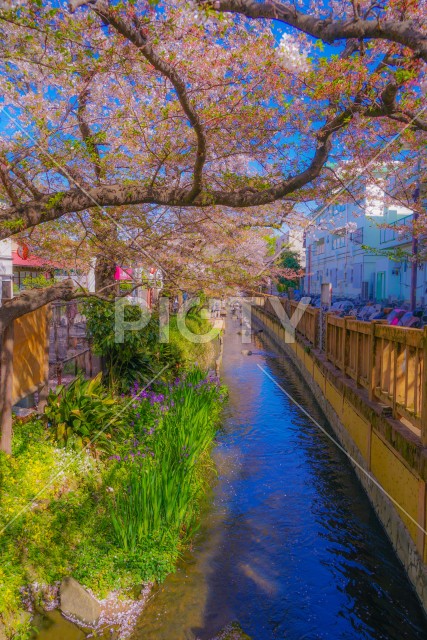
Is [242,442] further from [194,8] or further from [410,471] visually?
[194,8]

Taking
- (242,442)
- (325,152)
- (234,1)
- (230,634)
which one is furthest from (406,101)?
(242,442)

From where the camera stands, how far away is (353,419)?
8.07 metres

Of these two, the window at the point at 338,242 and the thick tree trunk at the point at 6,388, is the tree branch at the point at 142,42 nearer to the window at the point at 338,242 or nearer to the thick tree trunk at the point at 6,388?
the thick tree trunk at the point at 6,388

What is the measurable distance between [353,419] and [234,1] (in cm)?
609

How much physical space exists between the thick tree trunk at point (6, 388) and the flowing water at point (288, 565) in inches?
91.1

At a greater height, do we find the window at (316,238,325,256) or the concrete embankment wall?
the window at (316,238,325,256)

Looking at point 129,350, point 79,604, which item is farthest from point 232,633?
point 129,350

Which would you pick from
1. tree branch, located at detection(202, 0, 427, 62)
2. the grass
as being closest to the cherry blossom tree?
tree branch, located at detection(202, 0, 427, 62)

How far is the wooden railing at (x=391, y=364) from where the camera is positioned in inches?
190

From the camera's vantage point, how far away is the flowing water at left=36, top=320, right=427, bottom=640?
15.1ft

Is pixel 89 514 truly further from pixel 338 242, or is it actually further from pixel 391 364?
pixel 338 242

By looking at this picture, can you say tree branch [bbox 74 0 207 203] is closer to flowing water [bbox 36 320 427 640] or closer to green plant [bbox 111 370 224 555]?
green plant [bbox 111 370 224 555]

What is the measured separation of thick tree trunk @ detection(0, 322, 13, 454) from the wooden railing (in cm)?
440

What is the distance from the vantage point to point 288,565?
5648 millimetres
